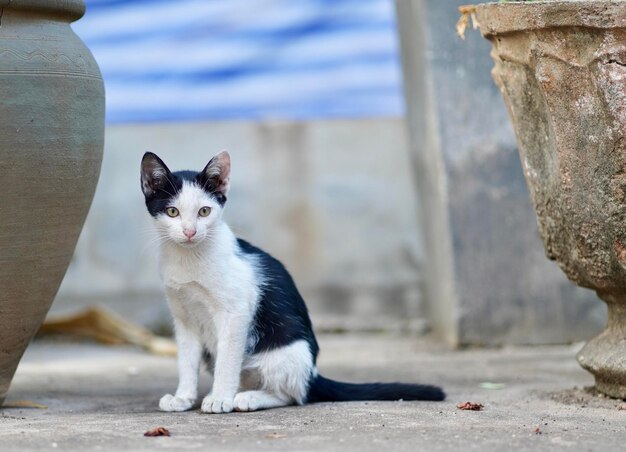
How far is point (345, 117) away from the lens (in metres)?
7.52

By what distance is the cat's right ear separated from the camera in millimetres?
3873

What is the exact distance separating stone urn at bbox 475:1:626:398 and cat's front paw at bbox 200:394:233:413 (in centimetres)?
139

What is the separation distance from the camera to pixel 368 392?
4172 mm

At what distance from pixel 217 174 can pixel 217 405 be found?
0.84 m

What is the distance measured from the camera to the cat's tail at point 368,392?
4.13 m

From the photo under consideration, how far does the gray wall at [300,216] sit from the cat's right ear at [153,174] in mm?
3461

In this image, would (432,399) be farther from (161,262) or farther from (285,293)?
(161,262)

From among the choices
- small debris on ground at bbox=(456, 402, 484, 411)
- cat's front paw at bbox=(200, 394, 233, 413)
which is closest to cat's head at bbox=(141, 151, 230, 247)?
cat's front paw at bbox=(200, 394, 233, 413)

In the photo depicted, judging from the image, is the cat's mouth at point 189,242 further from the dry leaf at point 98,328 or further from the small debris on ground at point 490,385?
the dry leaf at point 98,328

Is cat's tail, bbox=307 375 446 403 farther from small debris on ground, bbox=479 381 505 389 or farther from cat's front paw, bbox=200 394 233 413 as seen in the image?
small debris on ground, bbox=479 381 505 389

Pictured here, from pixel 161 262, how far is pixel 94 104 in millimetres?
639

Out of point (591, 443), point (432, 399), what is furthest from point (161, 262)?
point (591, 443)

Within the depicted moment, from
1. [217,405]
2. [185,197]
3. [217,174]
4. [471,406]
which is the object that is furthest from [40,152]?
[471,406]

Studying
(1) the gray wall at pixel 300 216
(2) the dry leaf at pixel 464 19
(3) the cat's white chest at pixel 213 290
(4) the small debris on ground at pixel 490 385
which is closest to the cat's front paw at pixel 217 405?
(3) the cat's white chest at pixel 213 290
